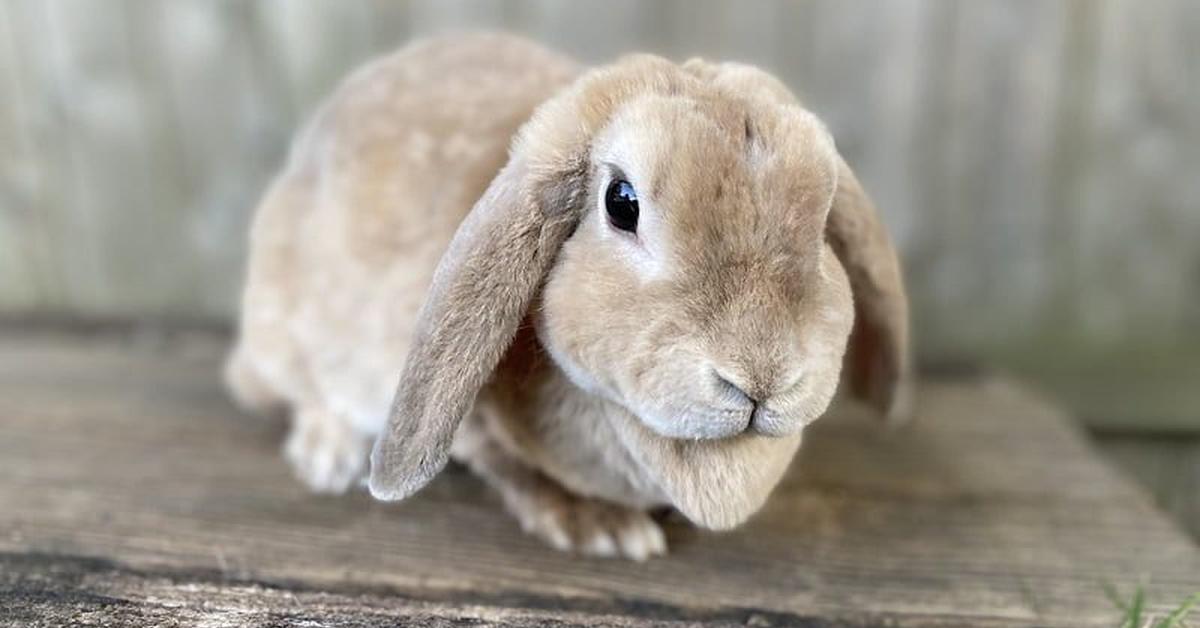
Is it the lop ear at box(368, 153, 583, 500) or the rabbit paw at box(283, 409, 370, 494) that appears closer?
the lop ear at box(368, 153, 583, 500)

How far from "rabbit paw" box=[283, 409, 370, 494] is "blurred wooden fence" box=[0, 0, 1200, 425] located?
985 millimetres

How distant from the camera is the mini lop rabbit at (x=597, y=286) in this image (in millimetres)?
1105

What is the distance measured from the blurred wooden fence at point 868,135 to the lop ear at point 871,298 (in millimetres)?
1018

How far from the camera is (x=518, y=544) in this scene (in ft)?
5.13

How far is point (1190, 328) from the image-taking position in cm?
256

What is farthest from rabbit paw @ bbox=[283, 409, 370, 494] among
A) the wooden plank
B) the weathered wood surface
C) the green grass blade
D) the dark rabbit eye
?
the wooden plank

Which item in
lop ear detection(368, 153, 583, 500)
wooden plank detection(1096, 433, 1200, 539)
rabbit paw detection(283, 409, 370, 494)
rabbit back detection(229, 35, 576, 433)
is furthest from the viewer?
wooden plank detection(1096, 433, 1200, 539)

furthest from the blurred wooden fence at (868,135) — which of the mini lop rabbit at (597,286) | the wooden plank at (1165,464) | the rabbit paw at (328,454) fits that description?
the rabbit paw at (328,454)

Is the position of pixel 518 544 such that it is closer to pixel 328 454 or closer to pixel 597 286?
pixel 328 454

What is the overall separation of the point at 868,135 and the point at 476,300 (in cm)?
151

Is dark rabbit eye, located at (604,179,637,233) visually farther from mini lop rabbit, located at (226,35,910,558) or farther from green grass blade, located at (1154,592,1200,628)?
green grass blade, located at (1154,592,1200,628)

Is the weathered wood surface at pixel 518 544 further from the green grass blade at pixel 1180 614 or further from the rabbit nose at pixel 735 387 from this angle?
the rabbit nose at pixel 735 387

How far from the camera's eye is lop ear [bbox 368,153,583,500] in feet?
3.90

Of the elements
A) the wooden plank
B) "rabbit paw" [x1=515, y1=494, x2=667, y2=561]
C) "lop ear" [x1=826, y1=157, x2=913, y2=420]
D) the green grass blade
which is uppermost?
"lop ear" [x1=826, y1=157, x2=913, y2=420]
